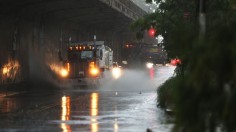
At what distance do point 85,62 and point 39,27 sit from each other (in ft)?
18.1

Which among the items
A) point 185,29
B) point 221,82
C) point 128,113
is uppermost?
point 185,29

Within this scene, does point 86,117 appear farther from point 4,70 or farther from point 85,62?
point 85,62

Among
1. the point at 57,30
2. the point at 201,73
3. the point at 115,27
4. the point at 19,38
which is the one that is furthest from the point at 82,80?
the point at 201,73

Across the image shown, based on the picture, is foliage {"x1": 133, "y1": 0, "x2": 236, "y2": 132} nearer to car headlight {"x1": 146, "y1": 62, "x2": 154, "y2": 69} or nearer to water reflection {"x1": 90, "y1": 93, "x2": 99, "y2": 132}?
water reflection {"x1": 90, "y1": 93, "x2": 99, "y2": 132}

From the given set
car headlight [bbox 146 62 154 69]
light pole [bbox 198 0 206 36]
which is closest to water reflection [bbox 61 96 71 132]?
light pole [bbox 198 0 206 36]

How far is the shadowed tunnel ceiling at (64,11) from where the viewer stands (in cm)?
4137

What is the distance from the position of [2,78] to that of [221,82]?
1306 inches

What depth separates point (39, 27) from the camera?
47.8 meters

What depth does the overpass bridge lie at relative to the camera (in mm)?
41094

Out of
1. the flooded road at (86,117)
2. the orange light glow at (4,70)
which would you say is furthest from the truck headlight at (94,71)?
the flooded road at (86,117)

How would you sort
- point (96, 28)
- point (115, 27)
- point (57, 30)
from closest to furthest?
point (57, 30), point (96, 28), point (115, 27)

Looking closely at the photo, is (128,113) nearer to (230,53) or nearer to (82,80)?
(230,53)

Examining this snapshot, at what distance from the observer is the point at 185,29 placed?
8531mm

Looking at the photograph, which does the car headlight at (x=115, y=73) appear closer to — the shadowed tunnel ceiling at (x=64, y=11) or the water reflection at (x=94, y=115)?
the shadowed tunnel ceiling at (x=64, y=11)
